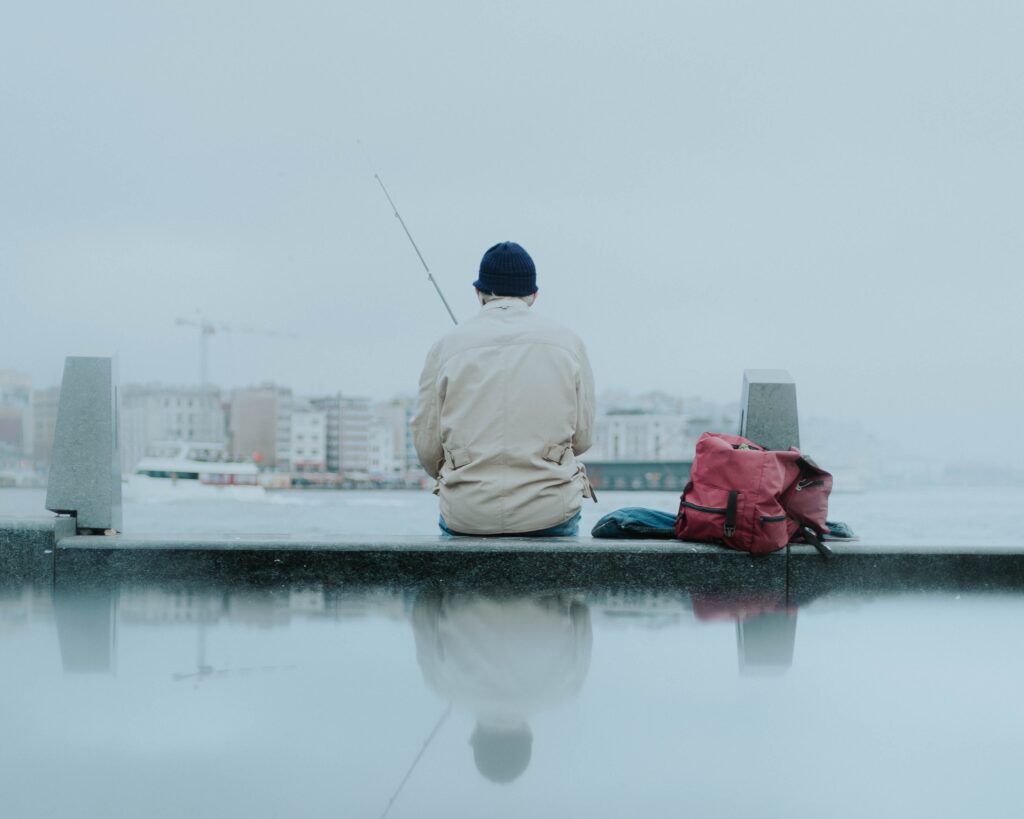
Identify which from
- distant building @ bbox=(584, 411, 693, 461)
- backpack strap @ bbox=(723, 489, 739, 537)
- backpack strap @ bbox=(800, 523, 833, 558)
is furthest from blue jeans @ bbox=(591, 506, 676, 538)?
distant building @ bbox=(584, 411, 693, 461)

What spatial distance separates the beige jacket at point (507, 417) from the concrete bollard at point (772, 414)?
3.54ft

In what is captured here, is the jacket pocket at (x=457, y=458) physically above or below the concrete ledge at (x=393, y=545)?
above

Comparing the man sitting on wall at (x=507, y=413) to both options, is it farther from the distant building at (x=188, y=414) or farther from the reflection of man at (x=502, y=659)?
the distant building at (x=188, y=414)

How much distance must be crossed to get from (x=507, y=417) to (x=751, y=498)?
1.00 metres

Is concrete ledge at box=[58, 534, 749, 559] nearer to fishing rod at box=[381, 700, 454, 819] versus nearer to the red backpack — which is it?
the red backpack

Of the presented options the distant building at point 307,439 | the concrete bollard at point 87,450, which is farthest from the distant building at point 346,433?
the concrete bollard at point 87,450

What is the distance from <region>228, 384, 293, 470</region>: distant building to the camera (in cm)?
4062

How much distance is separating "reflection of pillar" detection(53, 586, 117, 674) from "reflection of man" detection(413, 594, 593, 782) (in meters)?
0.90

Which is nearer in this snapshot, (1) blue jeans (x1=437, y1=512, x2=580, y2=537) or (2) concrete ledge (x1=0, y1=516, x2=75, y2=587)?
(1) blue jeans (x1=437, y1=512, x2=580, y2=537)

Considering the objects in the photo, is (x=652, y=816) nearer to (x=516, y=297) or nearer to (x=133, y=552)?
(x=516, y=297)

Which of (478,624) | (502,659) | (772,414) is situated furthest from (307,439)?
(502,659)

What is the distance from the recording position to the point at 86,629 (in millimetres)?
3213

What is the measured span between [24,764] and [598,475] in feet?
33.7

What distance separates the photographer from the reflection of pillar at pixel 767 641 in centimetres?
281
